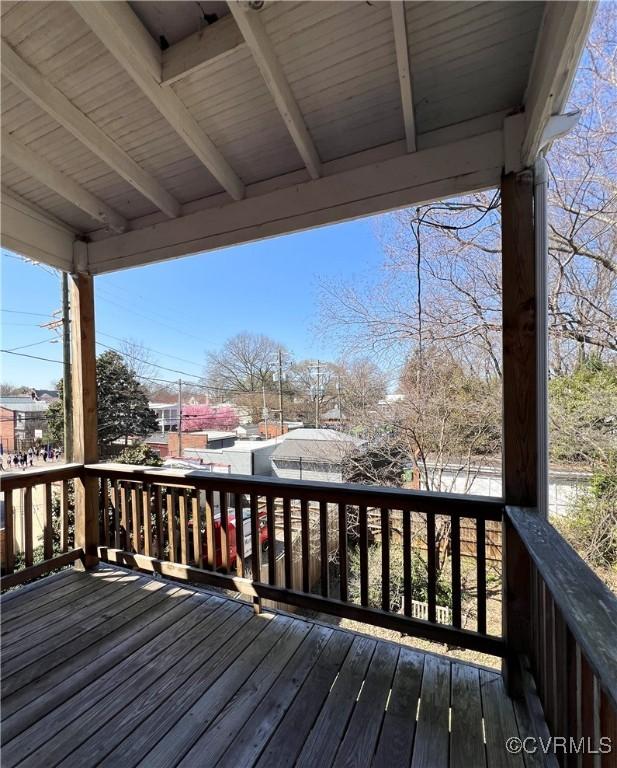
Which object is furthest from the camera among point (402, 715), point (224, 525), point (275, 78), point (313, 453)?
point (313, 453)

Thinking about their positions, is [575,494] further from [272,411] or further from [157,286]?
[157,286]

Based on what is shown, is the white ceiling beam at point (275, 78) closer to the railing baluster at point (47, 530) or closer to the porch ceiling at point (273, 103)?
the porch ceiling at point (273, 103)

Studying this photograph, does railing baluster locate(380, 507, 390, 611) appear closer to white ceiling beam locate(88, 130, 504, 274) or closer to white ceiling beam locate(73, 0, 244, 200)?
white ceiling beam locate(88, 130, 504, 274)

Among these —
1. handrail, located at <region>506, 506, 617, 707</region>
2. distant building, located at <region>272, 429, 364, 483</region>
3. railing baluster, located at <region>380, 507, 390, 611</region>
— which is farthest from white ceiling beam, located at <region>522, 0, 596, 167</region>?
distant building, located at <region>272, 429, 364, 483</region>

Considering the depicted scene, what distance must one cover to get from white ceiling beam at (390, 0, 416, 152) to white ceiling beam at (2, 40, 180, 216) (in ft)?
5.39

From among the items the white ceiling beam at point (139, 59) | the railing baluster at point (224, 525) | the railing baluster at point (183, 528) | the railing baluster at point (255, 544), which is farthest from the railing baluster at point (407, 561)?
the white ceiling beam at point (139, 59)

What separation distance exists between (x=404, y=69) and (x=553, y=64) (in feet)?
2.06

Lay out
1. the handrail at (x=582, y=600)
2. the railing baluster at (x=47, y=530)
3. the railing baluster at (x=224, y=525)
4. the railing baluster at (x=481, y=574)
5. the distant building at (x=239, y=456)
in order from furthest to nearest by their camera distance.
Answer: the distant building at (x=239, y=456)
the railing baluster at (x=47, y=530)
the railing baluster at (x=224, y=525)
the railing baluster at (x=481, y=574)
the handrail at (x=582, y=600)

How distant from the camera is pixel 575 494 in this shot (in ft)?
11.3

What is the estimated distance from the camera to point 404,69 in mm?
1513

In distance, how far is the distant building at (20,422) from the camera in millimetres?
3383

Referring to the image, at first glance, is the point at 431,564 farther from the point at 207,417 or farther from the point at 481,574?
the point at 207,417

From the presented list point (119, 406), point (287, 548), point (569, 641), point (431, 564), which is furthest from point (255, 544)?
point (119, 406)

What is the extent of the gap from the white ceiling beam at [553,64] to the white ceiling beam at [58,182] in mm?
2742
